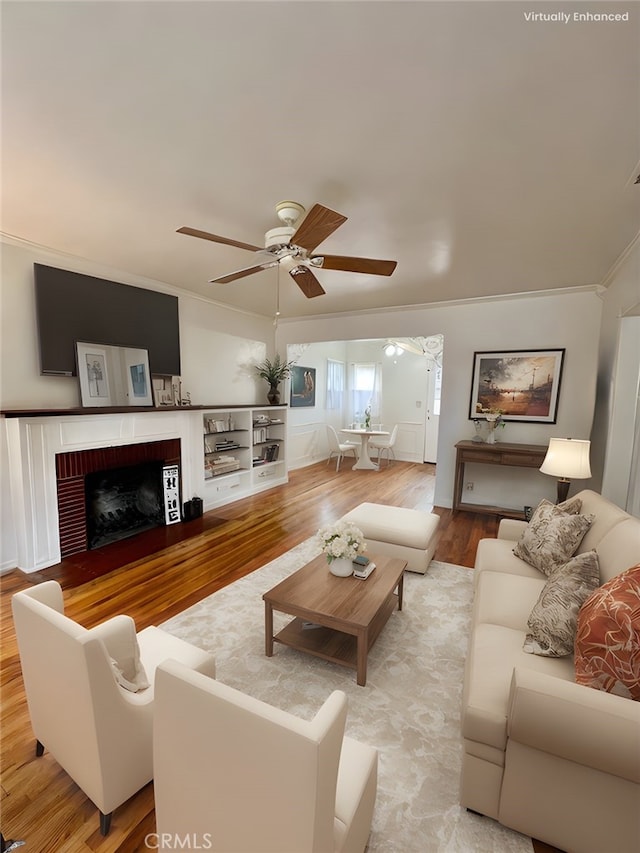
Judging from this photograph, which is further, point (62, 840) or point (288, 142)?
point (288, 142)

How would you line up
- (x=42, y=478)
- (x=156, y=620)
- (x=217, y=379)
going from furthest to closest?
(x=217, y=379)
(x=42, y=478)
(x=156, y=620)

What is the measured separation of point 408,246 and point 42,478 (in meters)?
3.61

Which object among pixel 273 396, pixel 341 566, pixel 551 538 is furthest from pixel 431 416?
pixel 341 566

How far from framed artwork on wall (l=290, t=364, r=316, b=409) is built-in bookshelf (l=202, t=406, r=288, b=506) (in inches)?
38.1

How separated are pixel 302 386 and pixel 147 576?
15.5 feet

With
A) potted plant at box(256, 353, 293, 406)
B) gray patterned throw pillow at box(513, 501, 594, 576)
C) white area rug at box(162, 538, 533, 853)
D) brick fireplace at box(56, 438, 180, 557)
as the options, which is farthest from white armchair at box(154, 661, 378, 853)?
potted plant at box(256, 353, 293, 406)

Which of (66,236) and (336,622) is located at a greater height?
(66,236)

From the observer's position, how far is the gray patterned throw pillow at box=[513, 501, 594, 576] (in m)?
2.14

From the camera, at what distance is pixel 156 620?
2467mm

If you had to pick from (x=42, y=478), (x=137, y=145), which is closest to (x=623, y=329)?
(x=137, y=145)

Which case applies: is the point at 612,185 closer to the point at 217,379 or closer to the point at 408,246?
the point at 408,246

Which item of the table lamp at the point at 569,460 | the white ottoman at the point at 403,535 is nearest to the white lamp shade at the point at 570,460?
the table lamp at the point at 569,460

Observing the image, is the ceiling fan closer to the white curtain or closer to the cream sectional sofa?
the cream sectional sofa

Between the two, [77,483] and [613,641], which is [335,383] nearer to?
[77,483]
